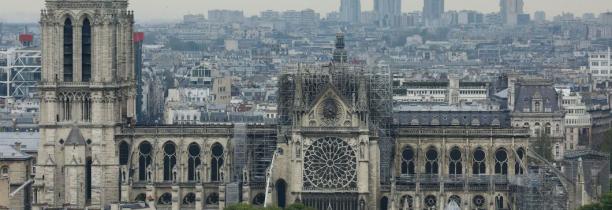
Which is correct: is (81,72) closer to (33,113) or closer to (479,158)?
(479,158)

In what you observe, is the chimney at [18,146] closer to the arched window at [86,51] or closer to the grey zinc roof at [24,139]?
the grey zinc roof at [24,139]

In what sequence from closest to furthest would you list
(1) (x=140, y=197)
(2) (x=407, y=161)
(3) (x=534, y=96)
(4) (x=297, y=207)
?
(4) (x=297, y=207) < (1) (x=140, y=197) < (2) (x=407, y=161) < (3) (x=534, y=96)

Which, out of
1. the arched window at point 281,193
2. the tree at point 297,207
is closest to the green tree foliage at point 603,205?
the tree at point 297,207

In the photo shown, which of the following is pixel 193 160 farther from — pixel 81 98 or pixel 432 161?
pixel 432 161

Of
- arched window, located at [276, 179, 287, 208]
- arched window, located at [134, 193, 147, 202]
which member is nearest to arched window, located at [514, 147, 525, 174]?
arched window, located at [276, 179, 287, 208]

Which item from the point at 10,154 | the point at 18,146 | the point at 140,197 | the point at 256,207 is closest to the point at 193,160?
the point at 140,197

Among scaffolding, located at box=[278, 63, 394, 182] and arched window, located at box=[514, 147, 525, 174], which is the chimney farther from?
arched window, located at box=[514, 147, 525, 174]
